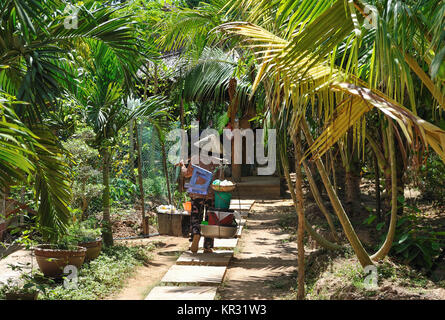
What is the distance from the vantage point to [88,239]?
6918mm

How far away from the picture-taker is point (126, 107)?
328 inches

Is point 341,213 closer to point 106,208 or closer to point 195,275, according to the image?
point 195,275

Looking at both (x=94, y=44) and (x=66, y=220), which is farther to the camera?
(x=94, y=44)

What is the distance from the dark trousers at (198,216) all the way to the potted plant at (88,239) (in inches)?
58.7

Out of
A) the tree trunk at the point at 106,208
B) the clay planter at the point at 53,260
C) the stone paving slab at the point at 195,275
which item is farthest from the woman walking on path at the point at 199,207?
the clay planter at the point at 53,260

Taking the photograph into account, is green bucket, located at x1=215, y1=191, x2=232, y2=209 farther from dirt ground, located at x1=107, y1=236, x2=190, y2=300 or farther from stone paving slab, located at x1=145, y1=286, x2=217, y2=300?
stone paving slab, located at x1=145, y1=286, x2=217, y2=300

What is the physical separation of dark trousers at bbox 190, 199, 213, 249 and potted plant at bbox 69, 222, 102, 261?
58.7 inches

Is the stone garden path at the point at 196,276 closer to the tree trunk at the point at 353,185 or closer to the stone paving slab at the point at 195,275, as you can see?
the stone paving slab at the point at 195,275

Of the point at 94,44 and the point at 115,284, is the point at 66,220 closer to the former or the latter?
the point at 115,284

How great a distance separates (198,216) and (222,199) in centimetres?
50

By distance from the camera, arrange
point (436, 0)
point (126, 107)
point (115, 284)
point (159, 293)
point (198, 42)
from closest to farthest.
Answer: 1. point (436, 0)
2. point (159, 293)
3. point (115, 284)
4. point (198, 42)
5. point (126, 107)

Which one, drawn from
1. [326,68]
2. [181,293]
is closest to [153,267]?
[181,293]

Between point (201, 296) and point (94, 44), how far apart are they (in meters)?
3.07
